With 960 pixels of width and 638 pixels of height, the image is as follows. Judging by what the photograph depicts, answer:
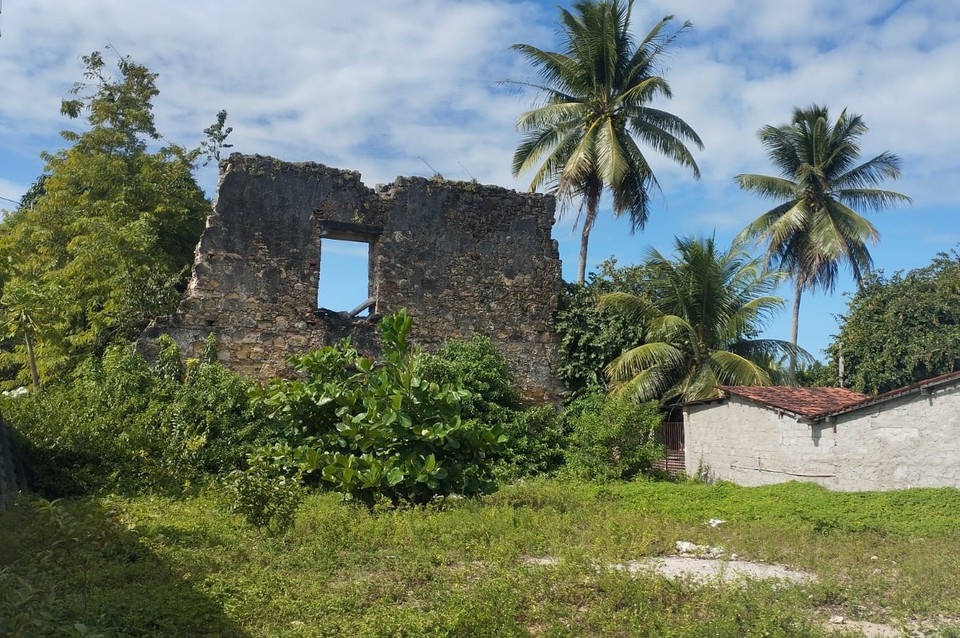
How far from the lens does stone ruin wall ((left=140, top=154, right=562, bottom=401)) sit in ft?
40.2

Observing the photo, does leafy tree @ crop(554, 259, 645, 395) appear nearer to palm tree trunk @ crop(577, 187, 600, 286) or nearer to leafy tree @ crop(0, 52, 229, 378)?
palm tree trunk @ crop(577, 187, 600, 286)

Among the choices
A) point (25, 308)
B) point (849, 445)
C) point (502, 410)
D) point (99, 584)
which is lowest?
point (99, 584)

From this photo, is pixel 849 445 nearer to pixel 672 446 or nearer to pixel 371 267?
pixel 672 446

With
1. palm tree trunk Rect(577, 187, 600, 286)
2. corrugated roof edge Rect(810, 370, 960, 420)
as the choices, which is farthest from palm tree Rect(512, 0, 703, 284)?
corrugated roof edge Rect(810, 370, 960, 420)

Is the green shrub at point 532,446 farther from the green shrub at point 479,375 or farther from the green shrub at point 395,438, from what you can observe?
the green shrub at point 395,438

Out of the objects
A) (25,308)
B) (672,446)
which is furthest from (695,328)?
(25,308)

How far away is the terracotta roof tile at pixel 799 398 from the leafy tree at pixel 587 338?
208 cm

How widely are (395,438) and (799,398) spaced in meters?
8.09

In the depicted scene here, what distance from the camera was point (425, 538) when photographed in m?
7.07

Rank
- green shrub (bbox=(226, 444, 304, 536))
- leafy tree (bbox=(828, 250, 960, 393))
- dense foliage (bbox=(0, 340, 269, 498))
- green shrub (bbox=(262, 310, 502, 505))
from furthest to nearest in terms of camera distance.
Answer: leafy tree (bbox=(828, 250, 960, 393)), dense foliage (bbox=(0, 340, 269, 498)), green shrub (bbox=(262, 310, 502, 505)), green shrub (bbox=(226, 444, 304, 536))

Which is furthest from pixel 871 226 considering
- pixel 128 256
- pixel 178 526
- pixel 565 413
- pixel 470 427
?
pixel 178 526

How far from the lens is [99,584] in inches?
218

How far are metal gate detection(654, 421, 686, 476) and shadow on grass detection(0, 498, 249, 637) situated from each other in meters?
10.4

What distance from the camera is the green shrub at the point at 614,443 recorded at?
12.5m
